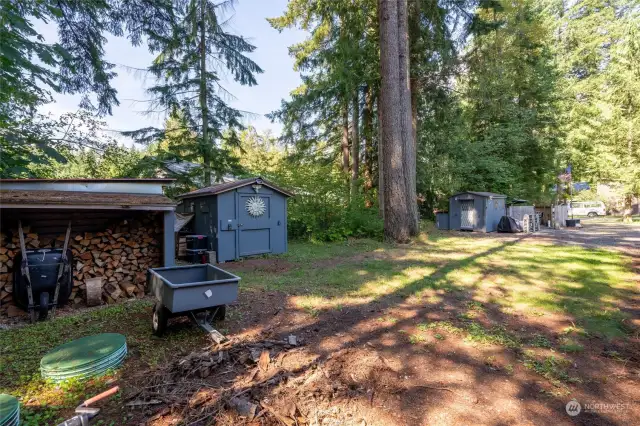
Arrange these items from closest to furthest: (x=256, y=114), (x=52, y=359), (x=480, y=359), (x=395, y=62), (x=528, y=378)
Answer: (x=528, y=378)
(x=52, y=359)
(x=480, y=359)
(x=395, y=62)
(x=256, y=114)

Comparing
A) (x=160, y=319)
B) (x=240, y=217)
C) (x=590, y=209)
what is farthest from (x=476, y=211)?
(x=590, y=209)

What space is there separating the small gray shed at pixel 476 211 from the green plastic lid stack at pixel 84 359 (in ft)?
47.8

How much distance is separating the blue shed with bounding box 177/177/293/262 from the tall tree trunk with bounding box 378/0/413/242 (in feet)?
11.7

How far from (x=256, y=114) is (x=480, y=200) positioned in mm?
10851

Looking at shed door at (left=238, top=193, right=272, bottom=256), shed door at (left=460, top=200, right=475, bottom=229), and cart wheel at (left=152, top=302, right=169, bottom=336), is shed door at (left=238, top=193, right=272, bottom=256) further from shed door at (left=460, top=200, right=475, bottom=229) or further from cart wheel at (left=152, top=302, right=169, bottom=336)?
shed door at (left=460, top=200, right=475, bottom=229)

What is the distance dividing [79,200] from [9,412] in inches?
125

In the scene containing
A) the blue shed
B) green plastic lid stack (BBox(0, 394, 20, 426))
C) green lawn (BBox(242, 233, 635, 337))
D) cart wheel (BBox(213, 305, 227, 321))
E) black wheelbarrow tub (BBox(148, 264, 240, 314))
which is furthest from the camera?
the blue shed

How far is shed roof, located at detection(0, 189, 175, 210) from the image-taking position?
388cm

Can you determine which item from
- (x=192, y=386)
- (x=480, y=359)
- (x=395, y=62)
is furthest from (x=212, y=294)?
(x=395, y=62)

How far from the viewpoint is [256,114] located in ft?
39.9

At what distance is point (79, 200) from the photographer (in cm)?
428

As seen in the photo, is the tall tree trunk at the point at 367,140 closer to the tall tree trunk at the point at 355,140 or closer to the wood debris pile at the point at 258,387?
the tall tree trunk at the point at 355,140

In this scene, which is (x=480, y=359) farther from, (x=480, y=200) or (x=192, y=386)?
(x=480, y=200)

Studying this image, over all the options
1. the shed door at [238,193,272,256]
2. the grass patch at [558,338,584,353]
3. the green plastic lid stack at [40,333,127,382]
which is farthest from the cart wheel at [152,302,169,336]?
the shed door at [238,193,272,256]
